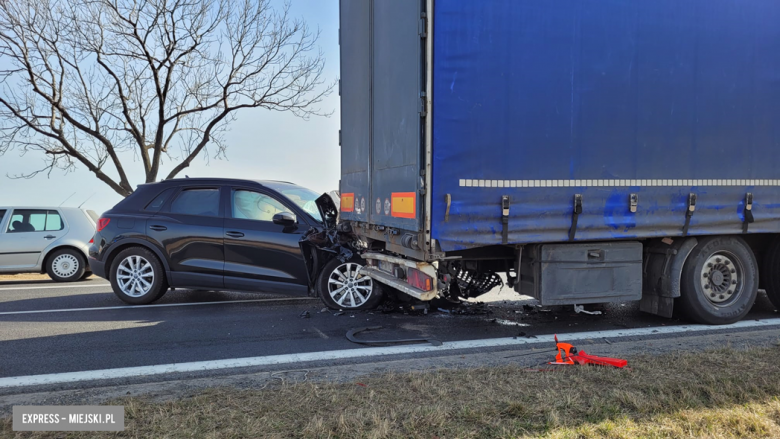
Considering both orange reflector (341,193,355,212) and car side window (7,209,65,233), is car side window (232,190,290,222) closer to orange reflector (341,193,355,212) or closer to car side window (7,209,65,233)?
orange reflector (341,193,355,212)

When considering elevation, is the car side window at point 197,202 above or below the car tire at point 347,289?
above

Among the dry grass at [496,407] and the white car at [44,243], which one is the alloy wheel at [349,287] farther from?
the white car at [44,243]

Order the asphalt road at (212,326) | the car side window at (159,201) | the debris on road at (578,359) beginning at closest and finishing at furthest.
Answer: the debris on road at (578,359), the asphalt road at (212,326), the car side window at (159,201)

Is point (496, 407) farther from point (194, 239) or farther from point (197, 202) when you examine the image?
point (197, 202)

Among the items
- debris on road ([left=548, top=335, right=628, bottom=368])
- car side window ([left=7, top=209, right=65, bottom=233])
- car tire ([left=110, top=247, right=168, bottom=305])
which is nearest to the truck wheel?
debris on road ([left=548, top=335, right=628, bottom=368])

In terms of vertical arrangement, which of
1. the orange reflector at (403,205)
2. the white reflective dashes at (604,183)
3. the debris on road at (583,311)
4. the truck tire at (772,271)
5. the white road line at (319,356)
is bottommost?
the white road line at (319,356)

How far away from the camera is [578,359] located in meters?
4.77

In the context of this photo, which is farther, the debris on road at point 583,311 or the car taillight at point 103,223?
the car taillight at point 103,223

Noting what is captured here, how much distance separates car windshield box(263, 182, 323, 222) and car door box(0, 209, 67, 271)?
5910 mm

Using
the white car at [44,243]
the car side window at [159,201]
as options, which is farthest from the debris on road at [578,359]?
the white car at [44,243]

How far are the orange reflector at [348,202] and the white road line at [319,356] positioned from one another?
2.27m

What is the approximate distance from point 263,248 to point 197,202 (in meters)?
1.28

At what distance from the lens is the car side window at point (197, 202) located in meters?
8.03

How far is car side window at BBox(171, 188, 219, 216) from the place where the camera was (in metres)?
8.03
